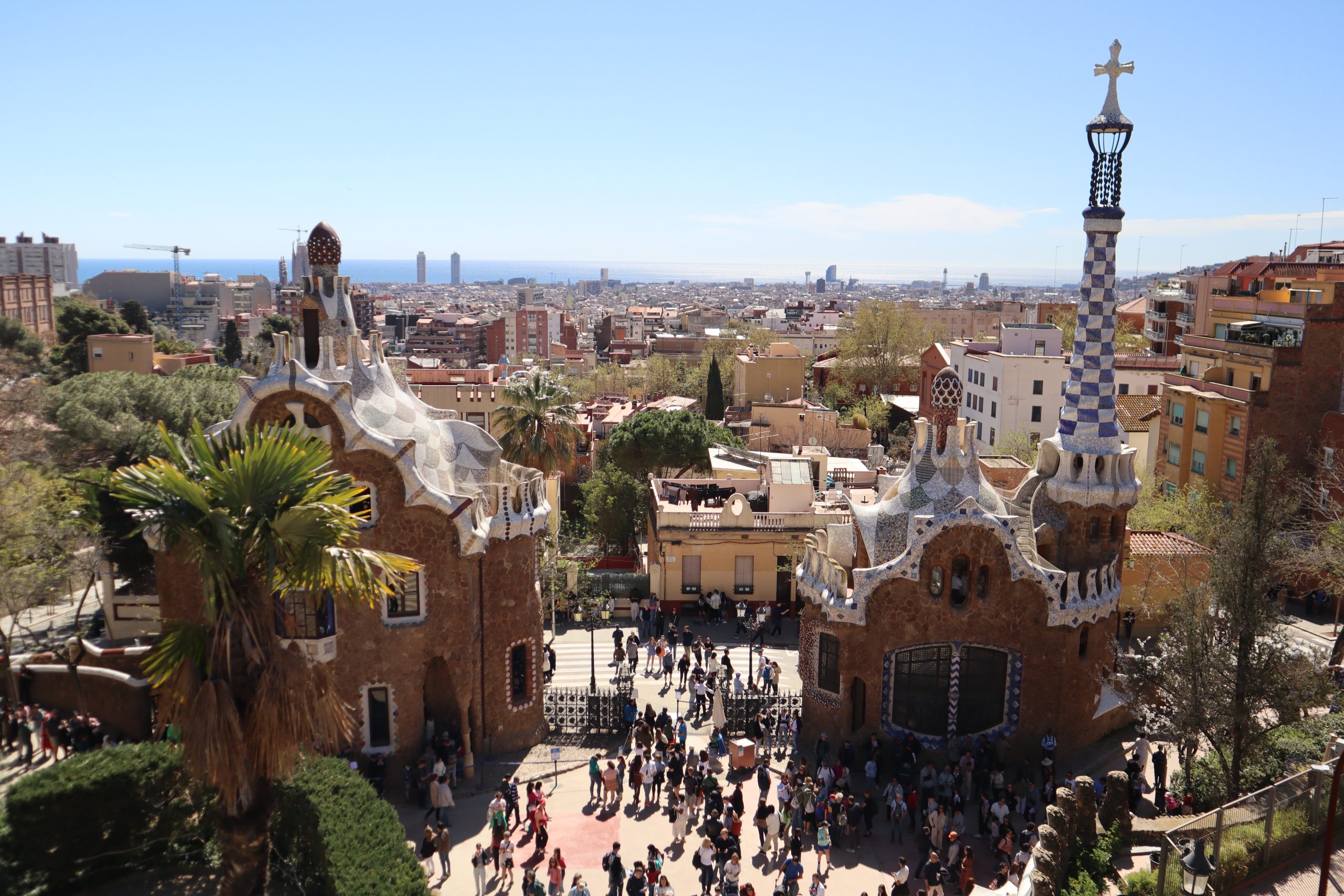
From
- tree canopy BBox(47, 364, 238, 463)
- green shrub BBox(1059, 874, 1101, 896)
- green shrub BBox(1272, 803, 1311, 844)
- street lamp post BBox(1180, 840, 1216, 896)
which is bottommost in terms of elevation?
green shrub BBox(1059, 874, 1101, 896)

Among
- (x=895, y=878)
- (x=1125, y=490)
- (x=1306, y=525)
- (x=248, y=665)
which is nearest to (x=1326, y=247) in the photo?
(x=1306, y=525)

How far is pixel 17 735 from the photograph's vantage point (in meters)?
24.0

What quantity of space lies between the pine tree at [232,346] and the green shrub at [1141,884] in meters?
105

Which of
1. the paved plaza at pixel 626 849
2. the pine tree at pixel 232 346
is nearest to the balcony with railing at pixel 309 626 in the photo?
the paved plaza at pixel 626 849

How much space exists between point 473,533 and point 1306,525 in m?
27.6

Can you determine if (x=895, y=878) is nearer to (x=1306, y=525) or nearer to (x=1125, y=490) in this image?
(x=1125, y=490)

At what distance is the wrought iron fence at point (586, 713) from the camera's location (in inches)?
1064

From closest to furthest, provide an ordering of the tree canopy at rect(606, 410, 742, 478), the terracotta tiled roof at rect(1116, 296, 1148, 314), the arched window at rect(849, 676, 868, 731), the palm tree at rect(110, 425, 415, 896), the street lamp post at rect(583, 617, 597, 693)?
the palm tree at rect(110, 425, 415, 896)
the arched window at rect(849, 676, 868, 731)
the street lamp post at rect(583, 617, 597, 693)
the tree canopy at rect(606, 410, 742, 478)
the terracotta tiled roof at rect(1116, 296, 1148, 314)

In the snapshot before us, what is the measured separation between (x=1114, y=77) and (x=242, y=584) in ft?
77.7

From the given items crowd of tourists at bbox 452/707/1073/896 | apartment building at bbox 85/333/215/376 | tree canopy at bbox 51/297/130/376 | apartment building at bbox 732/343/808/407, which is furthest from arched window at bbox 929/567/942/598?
tree canopy at bbox 51/297/130/376

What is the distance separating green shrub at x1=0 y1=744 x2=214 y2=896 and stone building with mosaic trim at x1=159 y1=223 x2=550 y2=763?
Answer: 4189 millimetres

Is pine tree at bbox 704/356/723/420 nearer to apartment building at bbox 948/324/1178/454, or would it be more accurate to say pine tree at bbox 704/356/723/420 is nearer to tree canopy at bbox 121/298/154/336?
apartment building at bbox 948/324/1178/454

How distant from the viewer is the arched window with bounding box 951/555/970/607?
80.7ft

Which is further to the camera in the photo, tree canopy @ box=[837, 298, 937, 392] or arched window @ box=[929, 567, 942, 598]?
tree canopy @ box=[837, 298, 937, 392]
